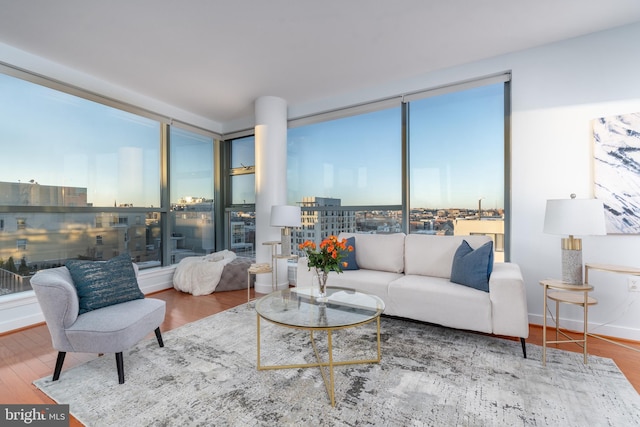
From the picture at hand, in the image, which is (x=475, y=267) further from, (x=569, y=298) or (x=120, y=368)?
(x=120, y=368)

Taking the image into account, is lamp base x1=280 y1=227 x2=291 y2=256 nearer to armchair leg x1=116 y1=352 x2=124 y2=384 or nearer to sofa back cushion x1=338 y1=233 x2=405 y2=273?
sofa back cushion x1=338 y1=233 x2=405 y2=273

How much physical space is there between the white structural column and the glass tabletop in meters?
1.75

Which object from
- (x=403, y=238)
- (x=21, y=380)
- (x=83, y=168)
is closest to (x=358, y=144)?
(x=403, y=238)

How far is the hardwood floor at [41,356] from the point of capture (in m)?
1.87

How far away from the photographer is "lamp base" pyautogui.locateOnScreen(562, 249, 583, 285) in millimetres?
2236

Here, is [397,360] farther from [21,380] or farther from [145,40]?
[145,40]

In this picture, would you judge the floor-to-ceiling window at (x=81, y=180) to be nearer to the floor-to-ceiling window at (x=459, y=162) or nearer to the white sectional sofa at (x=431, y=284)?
the white sectional sofa at (x=431, y=284)

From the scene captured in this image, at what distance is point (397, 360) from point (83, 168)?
13.6 feet

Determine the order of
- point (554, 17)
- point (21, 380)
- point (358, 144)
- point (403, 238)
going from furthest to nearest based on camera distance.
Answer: point (358, 144) → point (403, 238) → point (554, 17) → point (21, 380)

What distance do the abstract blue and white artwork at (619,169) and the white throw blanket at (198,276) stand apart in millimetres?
4388

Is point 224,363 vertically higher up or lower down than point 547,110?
lower down

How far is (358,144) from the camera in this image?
4.23 metres

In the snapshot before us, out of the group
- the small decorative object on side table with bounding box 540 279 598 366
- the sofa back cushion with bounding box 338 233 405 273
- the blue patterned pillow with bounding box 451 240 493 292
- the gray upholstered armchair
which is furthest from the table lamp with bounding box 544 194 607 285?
the gray upholstered armchair

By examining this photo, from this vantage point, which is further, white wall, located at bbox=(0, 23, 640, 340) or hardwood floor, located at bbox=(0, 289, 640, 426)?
white wall, located at bbox=(0, 23, 640, 340)
